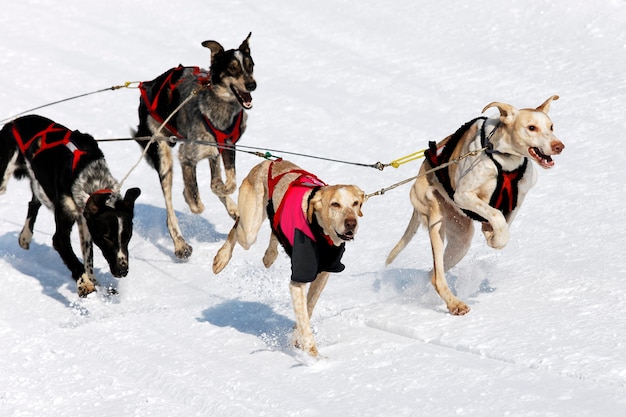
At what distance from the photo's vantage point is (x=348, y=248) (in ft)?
26.5

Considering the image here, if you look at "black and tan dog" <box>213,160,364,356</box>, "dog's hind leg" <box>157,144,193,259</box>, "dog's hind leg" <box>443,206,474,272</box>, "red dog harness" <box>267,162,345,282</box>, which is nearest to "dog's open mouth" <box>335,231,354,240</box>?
"black and tan dog" <box>213,160,364,356</box>

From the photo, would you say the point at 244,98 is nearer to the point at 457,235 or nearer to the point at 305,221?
the point at 457,235

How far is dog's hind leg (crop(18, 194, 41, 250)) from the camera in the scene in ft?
27.1

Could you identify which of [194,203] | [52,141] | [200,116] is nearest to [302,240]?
[52,141]

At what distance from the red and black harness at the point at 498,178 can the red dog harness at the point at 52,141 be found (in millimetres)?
2804

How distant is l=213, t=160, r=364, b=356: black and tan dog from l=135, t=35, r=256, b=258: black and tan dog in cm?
154

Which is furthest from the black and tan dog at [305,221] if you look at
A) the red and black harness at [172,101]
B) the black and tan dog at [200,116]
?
the red and black harness at [172,101]

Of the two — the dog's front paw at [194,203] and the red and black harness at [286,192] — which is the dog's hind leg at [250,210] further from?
the dog's front paw at [194,203]

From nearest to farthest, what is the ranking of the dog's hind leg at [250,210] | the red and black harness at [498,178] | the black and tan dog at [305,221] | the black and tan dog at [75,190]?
the black and tan dog at [305,221]
the red and black harness at [498,178]
the dog's hind leg at [250,210]
the black and tan dog at [75,190]

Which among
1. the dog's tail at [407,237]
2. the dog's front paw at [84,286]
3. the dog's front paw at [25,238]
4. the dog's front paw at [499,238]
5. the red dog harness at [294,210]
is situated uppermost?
the dog's front paw at [499,238]

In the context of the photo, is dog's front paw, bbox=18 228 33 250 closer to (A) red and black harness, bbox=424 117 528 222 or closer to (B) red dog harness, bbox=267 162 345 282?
(B) red dog harness, bbox=267 162 345 282

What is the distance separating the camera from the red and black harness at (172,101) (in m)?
8.40

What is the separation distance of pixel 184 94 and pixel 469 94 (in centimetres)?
371

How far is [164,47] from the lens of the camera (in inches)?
520
